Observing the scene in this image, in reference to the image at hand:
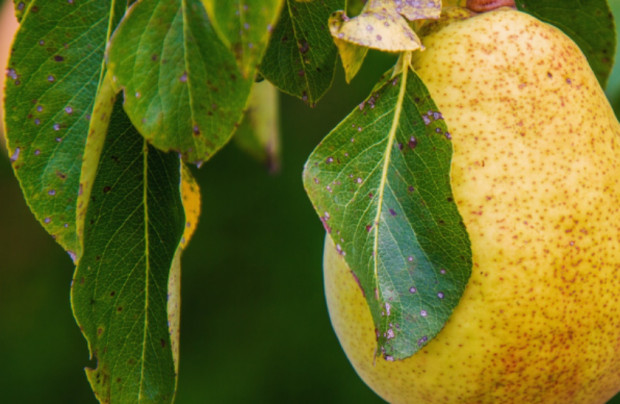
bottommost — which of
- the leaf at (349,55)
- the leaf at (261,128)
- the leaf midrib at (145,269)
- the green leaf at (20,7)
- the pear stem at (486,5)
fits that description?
the leaf at (261,128)

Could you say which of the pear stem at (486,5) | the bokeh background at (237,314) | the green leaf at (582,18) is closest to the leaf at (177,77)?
the pear stem at (486,5)

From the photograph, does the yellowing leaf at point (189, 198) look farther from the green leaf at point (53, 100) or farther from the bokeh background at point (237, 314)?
the bokeh background at point (237, 314)

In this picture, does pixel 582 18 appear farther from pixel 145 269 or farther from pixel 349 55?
pixel 145 269

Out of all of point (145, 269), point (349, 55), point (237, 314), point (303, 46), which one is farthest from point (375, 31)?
point (237, 314)

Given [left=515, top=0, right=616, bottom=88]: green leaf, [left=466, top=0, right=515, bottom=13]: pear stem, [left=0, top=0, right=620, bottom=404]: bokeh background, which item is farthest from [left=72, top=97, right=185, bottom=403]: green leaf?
[left=0, top=0, right=620, bottom=404]: bokeh background

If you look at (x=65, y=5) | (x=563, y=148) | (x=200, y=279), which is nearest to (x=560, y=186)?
(x=563, y=148)

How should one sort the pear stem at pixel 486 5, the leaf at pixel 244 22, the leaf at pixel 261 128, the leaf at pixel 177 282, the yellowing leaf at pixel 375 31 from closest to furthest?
the leaf at pixel 244 22 → the yellowing leaf at pixel 375 31 → the leaf at pixel 177 282 → the pear stem at pixel 486 5 → the leaf at pixel 261 128

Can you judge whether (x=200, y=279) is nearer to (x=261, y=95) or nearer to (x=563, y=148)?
(x=261, y=95)
